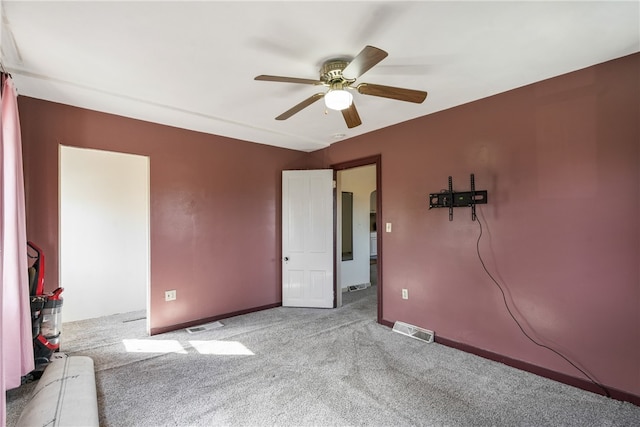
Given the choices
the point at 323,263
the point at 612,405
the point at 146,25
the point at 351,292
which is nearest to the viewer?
the point at 146,25

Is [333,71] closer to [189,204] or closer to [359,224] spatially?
[189,204]

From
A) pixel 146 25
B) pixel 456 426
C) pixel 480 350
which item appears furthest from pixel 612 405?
pixel 146 25

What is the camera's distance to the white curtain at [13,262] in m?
2.17

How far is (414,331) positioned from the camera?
134 inches

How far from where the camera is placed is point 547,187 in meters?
2.53

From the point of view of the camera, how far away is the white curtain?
7.11ft

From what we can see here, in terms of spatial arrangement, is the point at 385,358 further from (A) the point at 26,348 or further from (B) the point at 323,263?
(A) the point at 26,348

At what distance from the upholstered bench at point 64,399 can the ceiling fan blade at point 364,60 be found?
262 centimetres

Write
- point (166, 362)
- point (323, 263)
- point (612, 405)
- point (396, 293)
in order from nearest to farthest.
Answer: point (612, 405) → point (166, 362) → point (396, 293) → point (323, 263)

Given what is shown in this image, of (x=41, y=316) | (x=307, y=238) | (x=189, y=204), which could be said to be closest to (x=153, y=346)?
(x=41, y=316)

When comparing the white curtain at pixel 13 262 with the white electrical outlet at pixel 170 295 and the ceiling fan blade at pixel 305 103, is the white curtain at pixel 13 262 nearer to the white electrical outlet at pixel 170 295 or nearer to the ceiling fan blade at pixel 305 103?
the white electrical outlet at pixel 170 295

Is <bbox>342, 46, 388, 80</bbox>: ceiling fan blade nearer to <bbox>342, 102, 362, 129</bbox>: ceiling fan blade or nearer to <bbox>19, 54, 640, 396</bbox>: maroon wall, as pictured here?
<bbox>342, 102, 362, 129</bbox>: ceiling fan blade

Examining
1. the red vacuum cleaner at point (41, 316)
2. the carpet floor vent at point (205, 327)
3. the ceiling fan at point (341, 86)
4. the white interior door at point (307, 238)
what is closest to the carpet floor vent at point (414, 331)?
the white interior door at point (307, 238)

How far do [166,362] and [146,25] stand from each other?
2.71 metres
